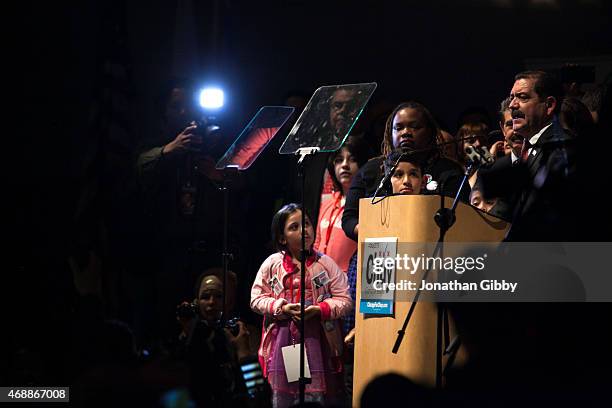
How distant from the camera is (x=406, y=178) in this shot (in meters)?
4.87

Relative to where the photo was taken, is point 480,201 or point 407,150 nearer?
point 480,201

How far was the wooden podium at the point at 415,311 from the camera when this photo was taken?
4008 millimetres

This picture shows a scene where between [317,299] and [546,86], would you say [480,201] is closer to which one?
[546,86]

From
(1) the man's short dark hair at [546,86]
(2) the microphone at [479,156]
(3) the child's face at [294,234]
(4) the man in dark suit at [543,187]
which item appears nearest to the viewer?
(4) the man in dark suit at [543,187]

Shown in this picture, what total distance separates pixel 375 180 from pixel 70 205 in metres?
2.63

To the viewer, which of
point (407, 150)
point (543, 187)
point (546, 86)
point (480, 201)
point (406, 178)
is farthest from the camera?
point (407, 150)

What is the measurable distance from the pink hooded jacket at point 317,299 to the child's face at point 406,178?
0.73 m

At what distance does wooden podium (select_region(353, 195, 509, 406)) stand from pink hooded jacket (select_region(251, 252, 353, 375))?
0.90m

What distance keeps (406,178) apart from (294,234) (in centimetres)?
89

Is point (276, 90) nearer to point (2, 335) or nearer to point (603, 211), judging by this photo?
point (2, 335)

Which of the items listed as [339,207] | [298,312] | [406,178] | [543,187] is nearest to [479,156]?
[543,187]

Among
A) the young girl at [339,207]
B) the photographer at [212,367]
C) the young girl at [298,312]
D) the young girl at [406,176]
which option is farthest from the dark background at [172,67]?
the photographer at [212,367]

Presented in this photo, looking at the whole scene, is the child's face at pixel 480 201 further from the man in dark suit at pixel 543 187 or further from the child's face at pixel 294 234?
the child's face at pixel 294 234

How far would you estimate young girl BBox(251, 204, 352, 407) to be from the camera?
519cm
